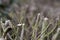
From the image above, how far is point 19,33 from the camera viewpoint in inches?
51.3

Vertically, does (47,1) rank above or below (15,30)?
below

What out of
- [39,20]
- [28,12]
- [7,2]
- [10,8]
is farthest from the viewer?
[7,2]

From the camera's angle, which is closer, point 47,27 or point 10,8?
point 47,27

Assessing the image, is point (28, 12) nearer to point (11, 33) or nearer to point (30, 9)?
point (30, 9)

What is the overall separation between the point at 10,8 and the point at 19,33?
0.99m

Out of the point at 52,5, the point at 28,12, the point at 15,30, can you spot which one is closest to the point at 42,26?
the point at 15,30

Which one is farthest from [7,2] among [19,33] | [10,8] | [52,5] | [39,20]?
[19,33]

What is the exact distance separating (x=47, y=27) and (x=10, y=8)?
3.42 feet

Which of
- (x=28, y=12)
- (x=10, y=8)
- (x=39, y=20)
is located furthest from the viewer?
(x=10, y=8)

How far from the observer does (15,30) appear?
4.29 feet

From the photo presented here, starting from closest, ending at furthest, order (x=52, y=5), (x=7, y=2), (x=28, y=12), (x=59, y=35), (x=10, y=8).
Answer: (x=59, y=35)
(x=28, y=12)
(x=10, y=8)
(x=7, y=2)
(x=52, y=5)

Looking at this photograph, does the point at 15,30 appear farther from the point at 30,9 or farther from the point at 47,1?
the point at 47,1

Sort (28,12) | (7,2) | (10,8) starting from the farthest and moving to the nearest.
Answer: (7,2), (10,8), (28,12)

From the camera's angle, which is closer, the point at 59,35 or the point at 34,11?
the point at 59,35
